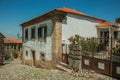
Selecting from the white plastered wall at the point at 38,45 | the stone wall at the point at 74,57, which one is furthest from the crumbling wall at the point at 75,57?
the white plastered wall at the point at 38,45

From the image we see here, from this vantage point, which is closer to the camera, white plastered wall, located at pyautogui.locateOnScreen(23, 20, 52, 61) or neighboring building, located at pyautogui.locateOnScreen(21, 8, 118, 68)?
neighboring building, located at pyautogui.locateOnScreen(21, 8, 118, 68)

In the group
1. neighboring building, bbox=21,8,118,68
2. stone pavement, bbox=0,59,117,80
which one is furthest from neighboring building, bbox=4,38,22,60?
stone pavement, bbox=0,59,117,80

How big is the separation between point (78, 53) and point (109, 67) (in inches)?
127

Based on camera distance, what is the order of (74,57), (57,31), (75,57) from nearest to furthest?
(75,57) → (74,57) → (57,31)

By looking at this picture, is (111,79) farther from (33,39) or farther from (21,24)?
(21,24)

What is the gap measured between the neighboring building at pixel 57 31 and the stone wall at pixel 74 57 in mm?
1240

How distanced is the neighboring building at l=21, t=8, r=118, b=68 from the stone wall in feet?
4.07

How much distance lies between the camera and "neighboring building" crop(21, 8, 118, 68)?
15328 mm

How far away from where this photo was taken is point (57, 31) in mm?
15281

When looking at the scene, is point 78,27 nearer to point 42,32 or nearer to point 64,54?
point 64,54

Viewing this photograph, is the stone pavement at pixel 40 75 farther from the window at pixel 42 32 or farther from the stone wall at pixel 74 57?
the window at pixel 42 32

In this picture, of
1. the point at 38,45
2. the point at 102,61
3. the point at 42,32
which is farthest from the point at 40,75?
the point at 38,45

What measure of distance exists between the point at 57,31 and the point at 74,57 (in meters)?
3.52

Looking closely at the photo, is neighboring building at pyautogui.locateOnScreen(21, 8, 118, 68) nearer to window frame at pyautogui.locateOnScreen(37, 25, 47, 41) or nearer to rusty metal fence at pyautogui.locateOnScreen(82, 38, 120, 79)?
window frame at pyautogui.locateOnScreen(37, 25, 47, 41)
